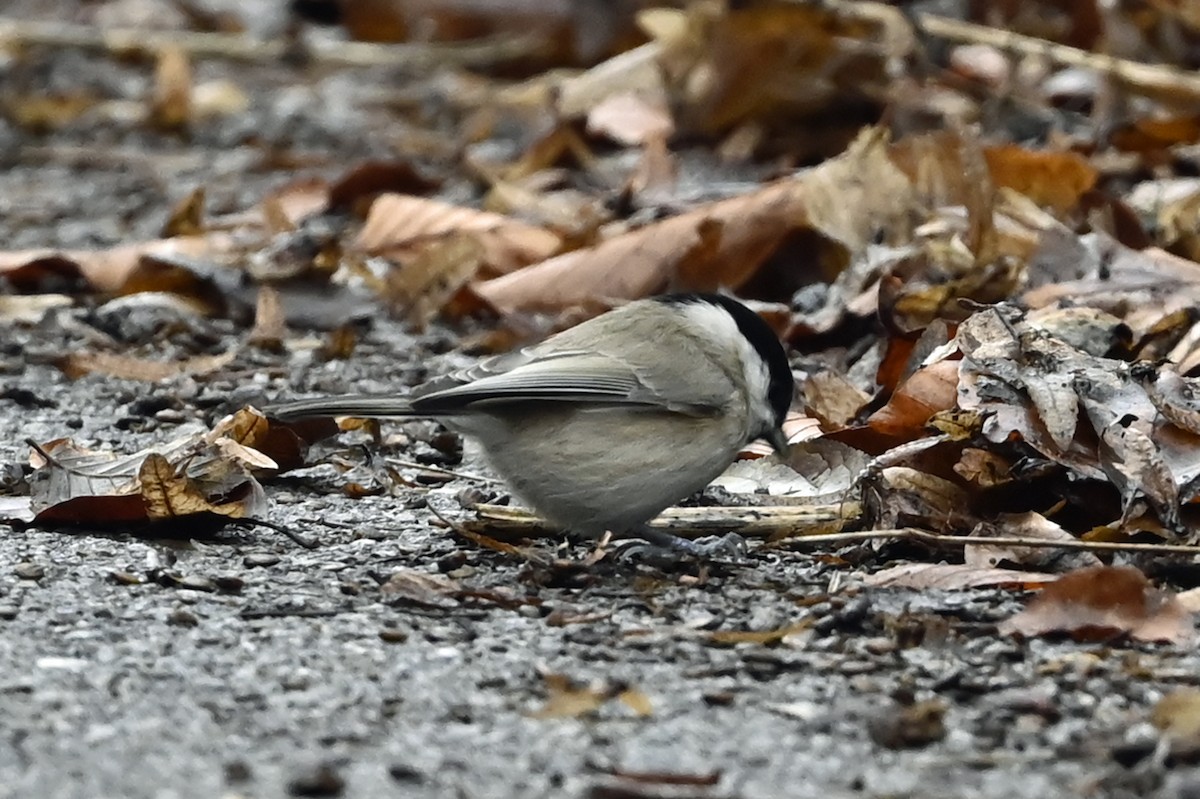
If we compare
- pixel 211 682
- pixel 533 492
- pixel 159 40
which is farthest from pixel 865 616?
pixel 159 40

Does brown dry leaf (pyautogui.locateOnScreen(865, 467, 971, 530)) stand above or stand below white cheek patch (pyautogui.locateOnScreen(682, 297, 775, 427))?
below

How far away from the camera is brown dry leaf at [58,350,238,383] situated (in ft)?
17.3

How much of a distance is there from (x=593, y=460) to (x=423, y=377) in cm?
169

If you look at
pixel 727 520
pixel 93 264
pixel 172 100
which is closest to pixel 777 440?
pixel 727 520

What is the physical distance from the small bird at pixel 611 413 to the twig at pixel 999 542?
1.08 feet

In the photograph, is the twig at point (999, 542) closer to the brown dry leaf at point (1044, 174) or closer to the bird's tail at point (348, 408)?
the bird's tail at point (348, 408)

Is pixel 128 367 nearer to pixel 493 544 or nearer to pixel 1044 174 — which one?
pixel 493 544

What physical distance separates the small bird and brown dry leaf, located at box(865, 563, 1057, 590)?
50 centimetres

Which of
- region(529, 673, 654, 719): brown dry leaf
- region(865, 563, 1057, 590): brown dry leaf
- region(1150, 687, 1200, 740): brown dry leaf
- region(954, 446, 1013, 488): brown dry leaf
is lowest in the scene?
region(865, 563, 1057, 590): brown dry leaf

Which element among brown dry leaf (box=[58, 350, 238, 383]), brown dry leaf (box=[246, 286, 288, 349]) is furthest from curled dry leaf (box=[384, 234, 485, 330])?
brown dry leaf (box=[58, 350, 238, 383])

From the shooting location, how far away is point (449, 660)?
295 centimetres

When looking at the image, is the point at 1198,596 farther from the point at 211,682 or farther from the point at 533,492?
the point at 211,682

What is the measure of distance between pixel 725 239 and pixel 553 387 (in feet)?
6.48

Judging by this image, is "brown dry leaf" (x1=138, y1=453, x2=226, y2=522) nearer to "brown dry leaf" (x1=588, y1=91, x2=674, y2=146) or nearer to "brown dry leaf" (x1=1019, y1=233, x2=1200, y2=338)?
"brown dry leaf" (x1=1019, y1=233, x2=1200, y2=338)
